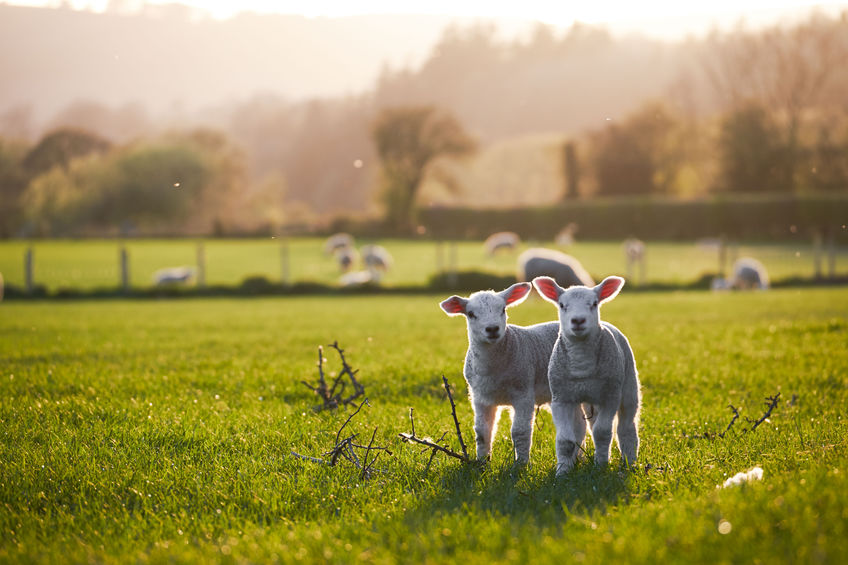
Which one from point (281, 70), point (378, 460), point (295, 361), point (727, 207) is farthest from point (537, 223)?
point (281, 70)

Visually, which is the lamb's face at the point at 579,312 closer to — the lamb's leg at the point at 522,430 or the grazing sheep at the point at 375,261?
the lamb's leg at the point at 522,430

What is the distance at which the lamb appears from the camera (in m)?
4.88

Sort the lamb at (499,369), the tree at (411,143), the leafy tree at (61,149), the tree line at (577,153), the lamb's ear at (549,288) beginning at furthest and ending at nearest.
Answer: the tree at (411,143) → the leafy tree at (61,149) → the tree line at (577,153) → the lamb at (499,369) → the lamb's ear at (549,288)

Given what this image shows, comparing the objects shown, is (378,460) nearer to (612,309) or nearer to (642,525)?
(642,525)

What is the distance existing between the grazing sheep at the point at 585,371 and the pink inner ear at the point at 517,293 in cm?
15

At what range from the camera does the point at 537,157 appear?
73.4 meters

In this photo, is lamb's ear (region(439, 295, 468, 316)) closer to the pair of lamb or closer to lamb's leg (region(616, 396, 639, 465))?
the pair of lamb

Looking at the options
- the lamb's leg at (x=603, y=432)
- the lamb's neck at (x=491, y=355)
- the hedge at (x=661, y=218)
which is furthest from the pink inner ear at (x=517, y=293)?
the hedge at (x=661, y=218)

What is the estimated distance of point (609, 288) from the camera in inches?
183

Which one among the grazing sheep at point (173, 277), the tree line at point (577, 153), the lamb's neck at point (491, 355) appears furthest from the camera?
the tree line at point (577, 153)

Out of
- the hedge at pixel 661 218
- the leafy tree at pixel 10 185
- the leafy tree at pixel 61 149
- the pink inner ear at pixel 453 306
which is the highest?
the leafy tree at pixel 61 149

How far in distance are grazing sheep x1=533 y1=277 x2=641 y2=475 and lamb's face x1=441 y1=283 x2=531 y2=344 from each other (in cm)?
23

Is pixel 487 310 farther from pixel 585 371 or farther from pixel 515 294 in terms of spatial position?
pixel 585 371

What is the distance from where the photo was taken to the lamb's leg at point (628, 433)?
491 cm
